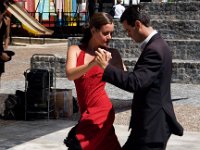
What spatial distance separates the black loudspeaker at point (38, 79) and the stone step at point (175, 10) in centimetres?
1240

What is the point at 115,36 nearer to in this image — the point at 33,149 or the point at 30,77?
the point at 30,77

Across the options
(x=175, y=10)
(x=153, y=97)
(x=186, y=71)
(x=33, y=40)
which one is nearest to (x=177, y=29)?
(x=175, y=10)

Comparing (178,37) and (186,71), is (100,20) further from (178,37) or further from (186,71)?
(178,37)

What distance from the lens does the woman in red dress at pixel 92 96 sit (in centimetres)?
571

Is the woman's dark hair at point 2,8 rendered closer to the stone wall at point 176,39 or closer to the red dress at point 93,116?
the red dress at point 93,116

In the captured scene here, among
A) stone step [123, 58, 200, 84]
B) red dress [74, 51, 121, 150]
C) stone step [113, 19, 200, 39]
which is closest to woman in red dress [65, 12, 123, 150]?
red dress [74, 51, 121, 150]

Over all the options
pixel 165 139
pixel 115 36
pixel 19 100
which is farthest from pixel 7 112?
pixel 115 36

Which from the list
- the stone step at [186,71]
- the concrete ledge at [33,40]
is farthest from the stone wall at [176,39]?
the concrete ledge at [33,40]

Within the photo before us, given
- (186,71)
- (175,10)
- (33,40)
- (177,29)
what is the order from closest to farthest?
(186,71), (177,29), (175,10), (33,40)

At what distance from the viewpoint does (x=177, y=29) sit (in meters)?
22.8

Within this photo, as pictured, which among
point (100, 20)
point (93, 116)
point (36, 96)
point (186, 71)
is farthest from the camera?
point (186, 71)

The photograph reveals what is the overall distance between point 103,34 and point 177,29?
56.7 feet

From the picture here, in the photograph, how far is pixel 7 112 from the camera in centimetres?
1248

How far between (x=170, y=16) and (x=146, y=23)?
19905 millimetres
